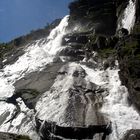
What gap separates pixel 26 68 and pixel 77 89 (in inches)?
763

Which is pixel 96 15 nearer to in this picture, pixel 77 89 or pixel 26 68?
pixel 26 68

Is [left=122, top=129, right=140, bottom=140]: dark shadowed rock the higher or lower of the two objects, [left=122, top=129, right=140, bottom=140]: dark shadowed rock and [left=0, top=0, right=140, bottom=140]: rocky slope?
the lower

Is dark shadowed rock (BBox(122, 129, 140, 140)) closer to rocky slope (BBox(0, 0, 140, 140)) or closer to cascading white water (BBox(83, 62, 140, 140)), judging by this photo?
rocky slope (BBox(0, 0, 140, 140))

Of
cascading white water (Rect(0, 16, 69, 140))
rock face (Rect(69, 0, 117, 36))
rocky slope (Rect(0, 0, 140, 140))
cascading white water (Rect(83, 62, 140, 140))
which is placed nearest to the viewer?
cascading white water (Rect(83, 62, 140, 140))

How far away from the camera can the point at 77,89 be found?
41.2 m

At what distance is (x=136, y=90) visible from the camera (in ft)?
120

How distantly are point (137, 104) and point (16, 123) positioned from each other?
556 inches

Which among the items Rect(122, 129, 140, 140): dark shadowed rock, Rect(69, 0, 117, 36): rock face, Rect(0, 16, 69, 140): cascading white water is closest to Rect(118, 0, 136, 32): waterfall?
Rect(69, 0, 117, 36): rock face

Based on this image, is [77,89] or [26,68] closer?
[77,89]

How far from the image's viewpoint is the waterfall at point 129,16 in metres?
62.5

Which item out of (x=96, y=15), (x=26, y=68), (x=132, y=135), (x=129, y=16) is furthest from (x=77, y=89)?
(x=96, y=15)

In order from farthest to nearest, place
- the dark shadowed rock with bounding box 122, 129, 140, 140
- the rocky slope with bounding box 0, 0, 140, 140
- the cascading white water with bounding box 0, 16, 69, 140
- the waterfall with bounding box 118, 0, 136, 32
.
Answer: the waterfall with bounding box 118, 0, 136, 32 < the cascading white water with bounding box 0, 16, 69, 140 < the rocky slope with bounding box 0, 0, 140, 140 < the dark shadowed rock with bounding box 122, 129, 140, 140

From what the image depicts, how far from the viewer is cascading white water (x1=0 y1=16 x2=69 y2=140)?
40.8m

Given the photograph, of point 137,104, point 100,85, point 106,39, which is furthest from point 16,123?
point 106,39
